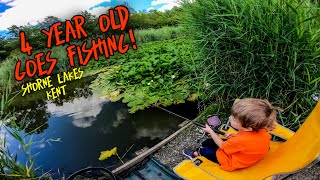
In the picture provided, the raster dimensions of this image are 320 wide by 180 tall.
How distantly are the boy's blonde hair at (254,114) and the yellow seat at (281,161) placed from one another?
0.84 feet

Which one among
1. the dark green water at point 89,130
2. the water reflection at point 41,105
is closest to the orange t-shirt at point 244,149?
the dark green water at point 89,130

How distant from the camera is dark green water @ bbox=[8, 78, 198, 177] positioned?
3.60m

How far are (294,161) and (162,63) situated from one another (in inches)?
165

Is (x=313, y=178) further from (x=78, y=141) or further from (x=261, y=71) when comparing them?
(x=78, y=141)

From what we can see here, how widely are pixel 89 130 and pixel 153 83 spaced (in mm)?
1602

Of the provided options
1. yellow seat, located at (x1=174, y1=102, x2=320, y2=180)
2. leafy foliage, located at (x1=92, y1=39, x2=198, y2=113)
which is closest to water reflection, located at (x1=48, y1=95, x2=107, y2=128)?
leafy foliage, located at (x1=92, y1=39, x2=198, y2=113)

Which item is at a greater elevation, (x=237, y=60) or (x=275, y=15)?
(x=275, y=15)

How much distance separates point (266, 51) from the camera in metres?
2.91

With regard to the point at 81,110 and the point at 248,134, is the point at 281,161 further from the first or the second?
the point at 81,110

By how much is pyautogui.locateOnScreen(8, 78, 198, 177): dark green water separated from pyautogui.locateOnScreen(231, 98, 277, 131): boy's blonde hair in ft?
6.03

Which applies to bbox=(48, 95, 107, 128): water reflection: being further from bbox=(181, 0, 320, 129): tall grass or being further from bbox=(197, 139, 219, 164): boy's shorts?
bbox=(197, 139, 219, 164): boy's shorts

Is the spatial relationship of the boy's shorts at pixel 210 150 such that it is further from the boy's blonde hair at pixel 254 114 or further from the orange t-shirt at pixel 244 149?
the boy's blonde hair at pixel 254 114

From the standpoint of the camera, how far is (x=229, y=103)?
339 centimetres

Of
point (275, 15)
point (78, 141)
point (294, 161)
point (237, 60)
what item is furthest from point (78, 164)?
point (275, 15)
